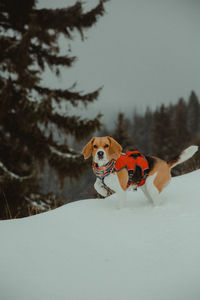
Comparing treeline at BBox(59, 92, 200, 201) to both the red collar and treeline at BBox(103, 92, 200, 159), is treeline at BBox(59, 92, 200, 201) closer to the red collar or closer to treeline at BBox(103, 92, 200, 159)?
treeline at BBox(103, 92, 200, 159)

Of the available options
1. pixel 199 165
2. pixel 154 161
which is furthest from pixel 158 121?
pixel 154 161

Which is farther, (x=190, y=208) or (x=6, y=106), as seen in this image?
(x=6, y=106)

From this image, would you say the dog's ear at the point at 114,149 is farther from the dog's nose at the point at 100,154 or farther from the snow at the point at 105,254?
the snow at the point at 105,254

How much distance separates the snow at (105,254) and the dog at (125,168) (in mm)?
243

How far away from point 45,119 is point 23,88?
1031 millimetres

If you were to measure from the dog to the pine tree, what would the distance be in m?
3.77

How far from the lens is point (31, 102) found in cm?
570

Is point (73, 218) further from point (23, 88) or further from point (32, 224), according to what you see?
Result: point (23, 88)

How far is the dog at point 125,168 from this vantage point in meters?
Answer: 2.25

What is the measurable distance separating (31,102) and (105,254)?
16.3ft

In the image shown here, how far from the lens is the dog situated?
2248 millimetres

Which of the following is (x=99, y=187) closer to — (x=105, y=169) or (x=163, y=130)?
(x=105, y=169)

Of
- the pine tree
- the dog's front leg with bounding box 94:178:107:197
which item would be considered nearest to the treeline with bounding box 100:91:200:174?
the pine tree

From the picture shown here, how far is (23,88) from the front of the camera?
5.80 metres
